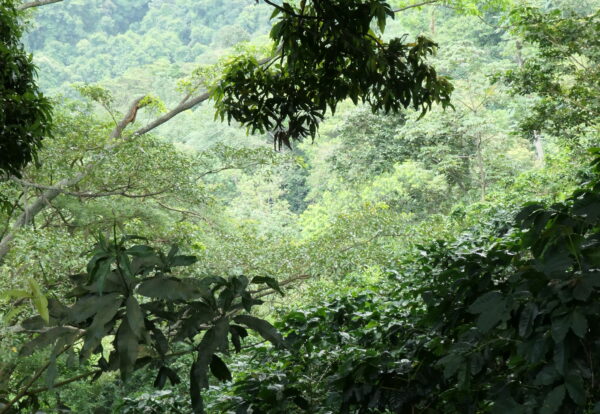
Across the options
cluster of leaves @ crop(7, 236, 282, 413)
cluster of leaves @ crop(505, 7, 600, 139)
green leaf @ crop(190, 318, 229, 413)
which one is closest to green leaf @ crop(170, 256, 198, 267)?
cluster of leaves @ crop(7, 236, 282, 413)

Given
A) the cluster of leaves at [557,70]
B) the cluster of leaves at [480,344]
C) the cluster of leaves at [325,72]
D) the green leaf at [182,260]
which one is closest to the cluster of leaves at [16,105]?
the cluster of leaves at [325,72]

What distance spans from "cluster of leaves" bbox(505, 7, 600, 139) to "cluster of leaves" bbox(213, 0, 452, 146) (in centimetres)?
509

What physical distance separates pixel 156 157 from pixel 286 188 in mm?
13535

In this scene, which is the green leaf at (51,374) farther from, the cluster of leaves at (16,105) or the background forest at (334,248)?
the cluster of leaves at (16,105)

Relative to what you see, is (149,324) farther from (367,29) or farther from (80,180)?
(80,180)

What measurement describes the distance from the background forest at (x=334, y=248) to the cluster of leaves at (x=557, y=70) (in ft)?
0.08

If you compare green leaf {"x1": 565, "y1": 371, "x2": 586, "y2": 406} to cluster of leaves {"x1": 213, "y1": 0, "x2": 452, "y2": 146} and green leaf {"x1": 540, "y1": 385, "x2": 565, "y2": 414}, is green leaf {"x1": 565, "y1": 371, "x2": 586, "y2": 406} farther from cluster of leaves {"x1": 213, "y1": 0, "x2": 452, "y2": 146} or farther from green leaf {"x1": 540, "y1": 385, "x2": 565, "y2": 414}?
cluster of leaves {"x1": 213, "y1": 0, "x2": 452, "y2": 146}

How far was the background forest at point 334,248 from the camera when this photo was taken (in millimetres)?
1066

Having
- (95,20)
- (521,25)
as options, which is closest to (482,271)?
(521,25)

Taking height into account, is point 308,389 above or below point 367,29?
below

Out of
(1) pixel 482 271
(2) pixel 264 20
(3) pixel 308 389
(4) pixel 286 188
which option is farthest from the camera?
(2) pixel 264 20

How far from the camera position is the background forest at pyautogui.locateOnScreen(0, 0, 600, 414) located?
1066 millimetres

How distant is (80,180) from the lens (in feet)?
24.9

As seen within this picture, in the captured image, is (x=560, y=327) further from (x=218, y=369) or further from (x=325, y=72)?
(x=325, y=72)
